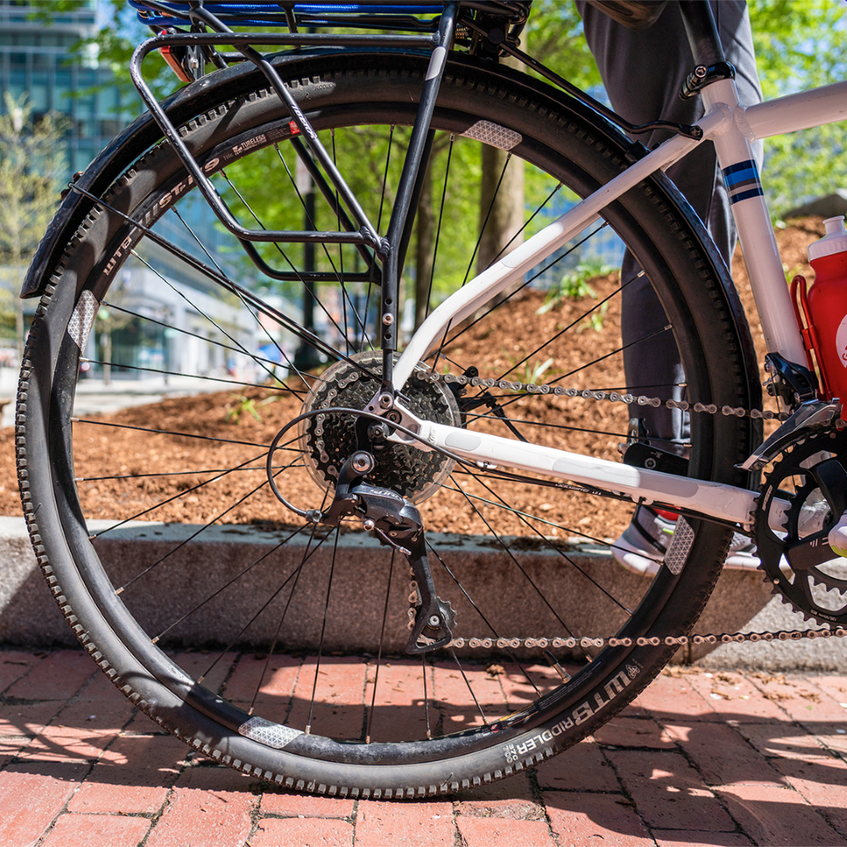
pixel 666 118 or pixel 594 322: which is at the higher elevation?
pixel 666 118

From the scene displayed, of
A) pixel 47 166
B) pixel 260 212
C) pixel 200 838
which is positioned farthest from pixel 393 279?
pixel 47 166

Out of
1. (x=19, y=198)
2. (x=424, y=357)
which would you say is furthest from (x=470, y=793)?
(x=19, y=198)

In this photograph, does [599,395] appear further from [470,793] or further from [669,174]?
[470,793]

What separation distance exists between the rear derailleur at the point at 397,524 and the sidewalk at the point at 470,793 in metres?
0.41

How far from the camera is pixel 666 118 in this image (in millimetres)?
2176

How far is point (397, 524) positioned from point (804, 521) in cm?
89

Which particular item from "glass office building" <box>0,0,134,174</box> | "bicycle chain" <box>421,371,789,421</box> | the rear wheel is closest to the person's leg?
the rear wheel

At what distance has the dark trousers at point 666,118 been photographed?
6.88ft

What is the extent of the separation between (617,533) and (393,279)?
1.68 m

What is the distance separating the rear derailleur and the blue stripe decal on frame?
1056 mm

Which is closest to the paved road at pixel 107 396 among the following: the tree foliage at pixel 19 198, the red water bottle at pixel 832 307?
the red water bottle at pixel 832 307

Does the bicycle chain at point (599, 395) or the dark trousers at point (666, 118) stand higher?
the dark trousers at point (666, 118)

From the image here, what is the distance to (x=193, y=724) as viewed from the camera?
1658mm

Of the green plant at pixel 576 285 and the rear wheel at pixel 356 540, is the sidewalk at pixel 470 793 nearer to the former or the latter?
the rear wheel at pixel 356 540
